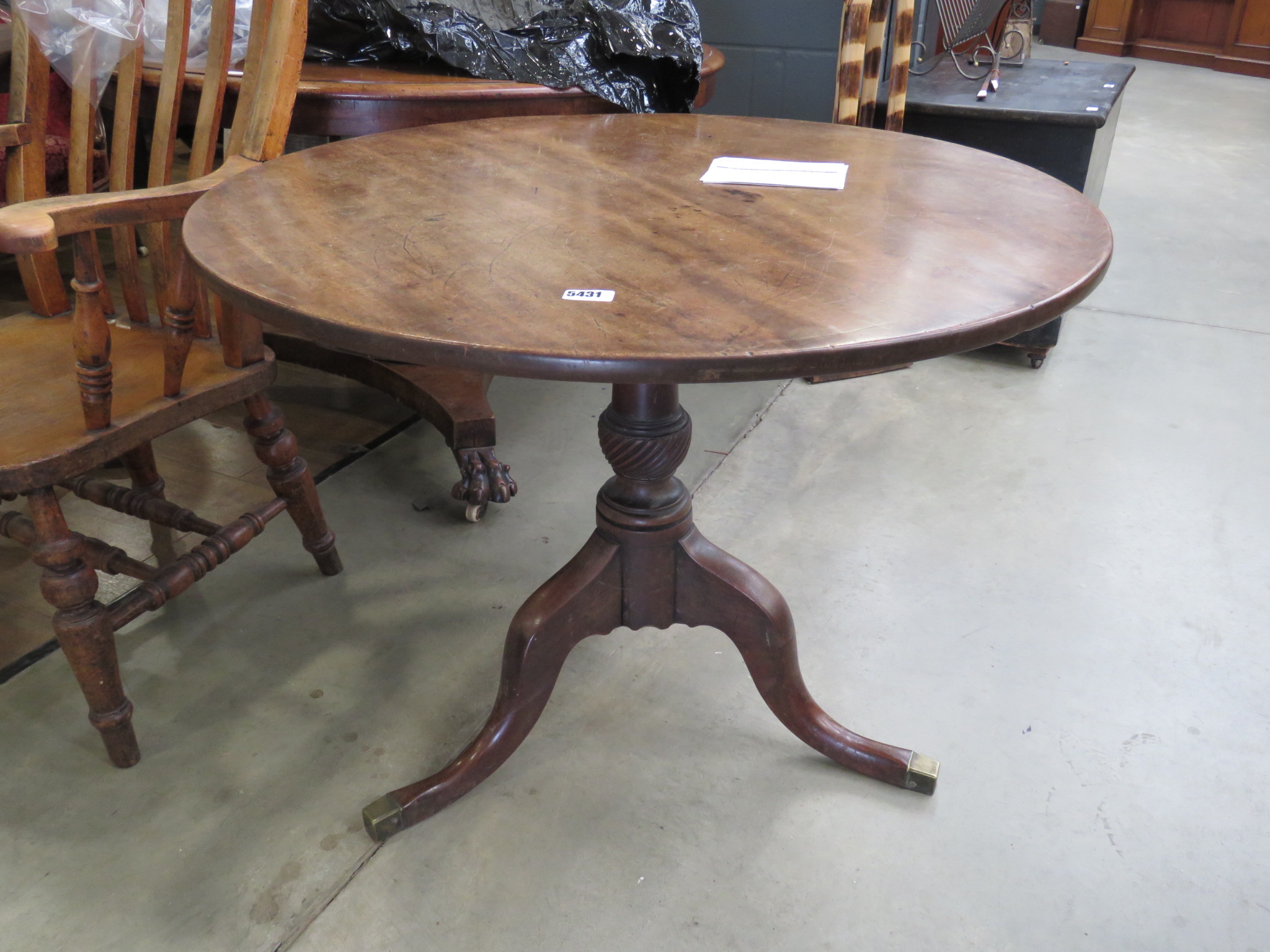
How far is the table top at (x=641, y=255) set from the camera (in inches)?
33.7

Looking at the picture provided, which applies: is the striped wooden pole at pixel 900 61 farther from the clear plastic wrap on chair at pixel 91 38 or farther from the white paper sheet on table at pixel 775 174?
the clear plastic wrap on chair at pixel 91 38

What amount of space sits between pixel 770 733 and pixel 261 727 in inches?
28.6

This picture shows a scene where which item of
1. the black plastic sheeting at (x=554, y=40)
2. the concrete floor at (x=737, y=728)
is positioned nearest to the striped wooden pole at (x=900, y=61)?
the black plastic sheeting at (x=554, y=40)

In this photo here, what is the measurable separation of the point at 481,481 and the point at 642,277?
0.98m

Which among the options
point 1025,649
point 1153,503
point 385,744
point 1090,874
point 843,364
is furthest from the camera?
point 1153,503

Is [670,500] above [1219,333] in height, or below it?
above

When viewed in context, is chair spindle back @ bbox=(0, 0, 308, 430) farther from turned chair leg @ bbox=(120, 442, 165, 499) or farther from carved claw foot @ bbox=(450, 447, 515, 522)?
carved claw foot @ bbox=(450, 447, 515, 522)

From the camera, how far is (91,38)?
5.32 ft

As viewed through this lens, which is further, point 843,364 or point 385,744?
point 385,744

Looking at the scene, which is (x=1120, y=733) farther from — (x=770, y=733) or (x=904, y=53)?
(x=904, y=53)

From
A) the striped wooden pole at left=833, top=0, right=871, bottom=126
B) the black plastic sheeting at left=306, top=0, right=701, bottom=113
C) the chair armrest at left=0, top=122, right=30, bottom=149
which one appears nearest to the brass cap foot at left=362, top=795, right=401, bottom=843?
the chair armrest at left=0, top=122, right=30, bottom=149

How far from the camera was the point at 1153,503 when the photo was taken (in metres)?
2.05

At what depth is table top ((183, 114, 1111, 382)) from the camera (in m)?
0.86

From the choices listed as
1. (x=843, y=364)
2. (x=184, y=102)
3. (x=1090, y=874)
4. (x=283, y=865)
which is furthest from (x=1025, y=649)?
(x=184, y=102)
